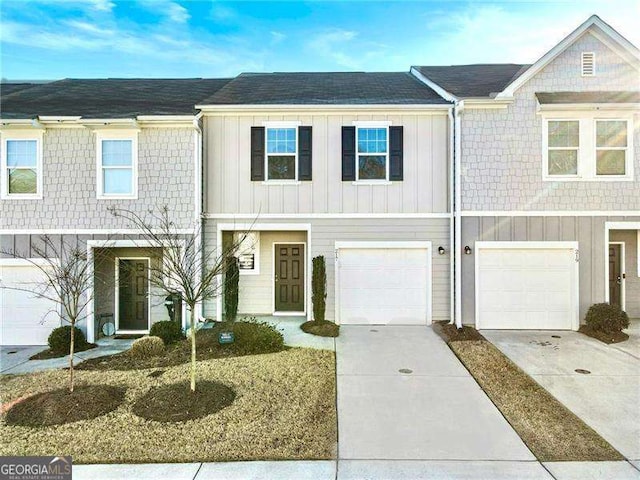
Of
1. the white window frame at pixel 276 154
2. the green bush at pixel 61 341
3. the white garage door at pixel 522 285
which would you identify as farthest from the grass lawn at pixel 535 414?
the green bush at pixel 61 341

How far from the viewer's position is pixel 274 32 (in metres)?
11.0

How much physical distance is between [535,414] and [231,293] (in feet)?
23.9

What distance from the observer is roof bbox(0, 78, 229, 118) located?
9.25 metres

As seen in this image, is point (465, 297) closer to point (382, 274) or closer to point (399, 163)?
point (382, 274)

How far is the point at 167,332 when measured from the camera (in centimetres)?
841

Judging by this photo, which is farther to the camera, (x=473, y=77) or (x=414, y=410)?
(x=473, y=77)

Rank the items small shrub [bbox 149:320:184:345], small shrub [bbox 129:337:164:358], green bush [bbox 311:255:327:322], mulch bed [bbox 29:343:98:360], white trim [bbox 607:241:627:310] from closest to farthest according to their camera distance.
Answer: small shrub [bbox 129:337:164:358], mulch bed [bbox 29:343:98:360], small shrub [bbox 149:320:184:345], green bush [bbox 311:255:327:322], white trim [bbox 607:241:627:310]

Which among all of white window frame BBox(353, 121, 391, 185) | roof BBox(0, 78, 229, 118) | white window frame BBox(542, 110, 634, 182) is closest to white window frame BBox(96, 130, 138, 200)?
roof BBox(0, 78, 229, 118)

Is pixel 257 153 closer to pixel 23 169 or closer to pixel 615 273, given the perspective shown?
pixel 23 169

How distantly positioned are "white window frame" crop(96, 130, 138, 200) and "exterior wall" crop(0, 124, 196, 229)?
0.31 ft

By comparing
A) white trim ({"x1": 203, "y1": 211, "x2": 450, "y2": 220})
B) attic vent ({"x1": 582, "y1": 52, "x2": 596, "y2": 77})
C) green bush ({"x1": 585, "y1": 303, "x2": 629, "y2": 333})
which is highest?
attic vent ({"x1": 582, "y1": 52, "x2": 596, "y2": 77})

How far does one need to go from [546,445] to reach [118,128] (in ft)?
33.5

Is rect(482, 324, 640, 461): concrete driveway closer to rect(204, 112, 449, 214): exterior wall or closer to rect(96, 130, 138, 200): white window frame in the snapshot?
rect(204, 112, 449, 214): exterior wall

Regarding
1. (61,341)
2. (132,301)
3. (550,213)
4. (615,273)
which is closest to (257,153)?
(132,301)
